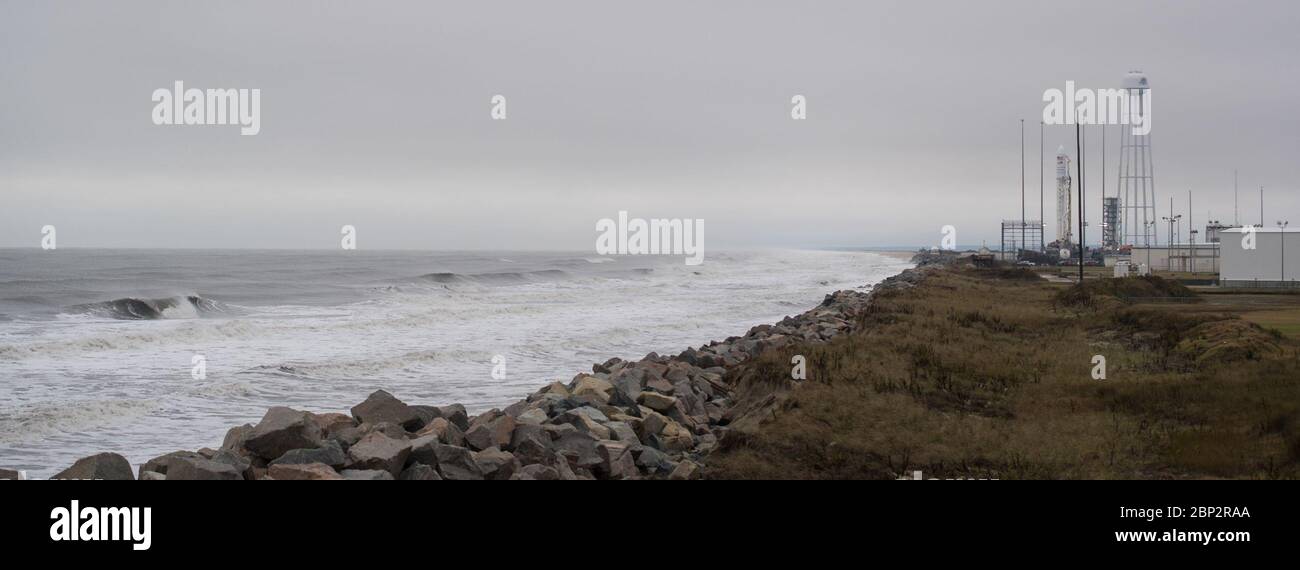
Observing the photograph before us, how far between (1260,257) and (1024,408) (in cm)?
3499

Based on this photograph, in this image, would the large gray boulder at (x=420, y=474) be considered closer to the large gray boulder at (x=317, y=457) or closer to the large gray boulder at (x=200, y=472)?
the large gray boulder at (x=317, y=457)

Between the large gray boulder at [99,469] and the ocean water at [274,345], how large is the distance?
293 centimetres

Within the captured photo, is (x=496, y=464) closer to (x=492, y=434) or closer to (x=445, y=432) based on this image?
(x=492, y=434)

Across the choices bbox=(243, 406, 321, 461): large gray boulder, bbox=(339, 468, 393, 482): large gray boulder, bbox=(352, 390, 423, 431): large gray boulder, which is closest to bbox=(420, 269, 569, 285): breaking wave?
bbox=(352, 390, 423, 431): large gray boulder

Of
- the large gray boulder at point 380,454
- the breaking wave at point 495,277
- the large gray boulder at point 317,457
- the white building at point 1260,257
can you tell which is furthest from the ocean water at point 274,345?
the white building at point 1260,257

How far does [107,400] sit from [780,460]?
1203 centimetres

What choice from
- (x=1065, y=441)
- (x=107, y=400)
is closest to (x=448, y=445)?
(x=1065, y=441)

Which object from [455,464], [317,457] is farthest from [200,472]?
[455,464]

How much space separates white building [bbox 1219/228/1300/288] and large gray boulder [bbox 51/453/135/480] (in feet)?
140

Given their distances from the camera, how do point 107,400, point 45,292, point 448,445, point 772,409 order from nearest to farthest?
1. point 448,445
2. point 772,409
3. point 107,400
4. point 45,292

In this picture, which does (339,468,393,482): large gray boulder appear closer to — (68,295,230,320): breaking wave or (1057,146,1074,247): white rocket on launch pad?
(68,295,230,320): breaking wave

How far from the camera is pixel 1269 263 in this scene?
40125 mm

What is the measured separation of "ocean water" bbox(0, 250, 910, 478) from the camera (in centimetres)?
1448
